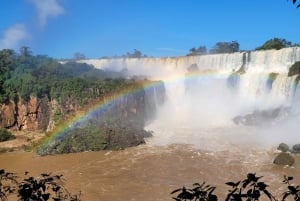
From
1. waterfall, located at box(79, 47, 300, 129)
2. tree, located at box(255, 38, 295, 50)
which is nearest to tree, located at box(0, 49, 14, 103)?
waterfall, located at box(79, 47, 300, 129)

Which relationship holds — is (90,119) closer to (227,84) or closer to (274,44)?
(227,84)

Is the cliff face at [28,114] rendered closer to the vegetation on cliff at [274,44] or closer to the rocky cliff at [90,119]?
the rocky cliff at [90,119]

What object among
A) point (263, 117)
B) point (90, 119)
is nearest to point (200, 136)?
point (263, 117)

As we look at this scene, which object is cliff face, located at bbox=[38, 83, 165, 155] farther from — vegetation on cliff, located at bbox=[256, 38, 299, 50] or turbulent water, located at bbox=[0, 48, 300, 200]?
vegetation on cliff, located at bbox=[256, 38, 299, 50]

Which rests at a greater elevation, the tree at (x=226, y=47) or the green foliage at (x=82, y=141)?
the tree at (x=226, y=47)

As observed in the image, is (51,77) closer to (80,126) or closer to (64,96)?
(64,96)

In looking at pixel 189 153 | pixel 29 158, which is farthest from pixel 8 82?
pixel 189 153

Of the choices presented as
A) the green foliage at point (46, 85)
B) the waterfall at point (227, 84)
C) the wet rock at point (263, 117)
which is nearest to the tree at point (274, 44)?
the waterfall at point (227, 84)
